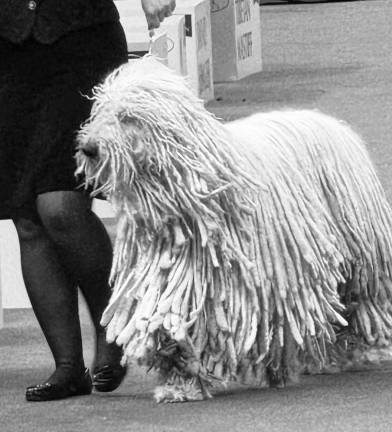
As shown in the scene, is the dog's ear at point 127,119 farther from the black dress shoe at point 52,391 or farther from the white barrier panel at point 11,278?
the white barrier panel at point 11,278

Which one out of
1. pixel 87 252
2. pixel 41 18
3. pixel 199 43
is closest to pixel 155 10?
pixel 41 18

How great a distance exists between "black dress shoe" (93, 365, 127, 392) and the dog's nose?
26.9 inches

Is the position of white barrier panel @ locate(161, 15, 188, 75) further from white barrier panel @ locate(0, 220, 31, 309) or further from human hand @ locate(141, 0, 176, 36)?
human hand @ locate(141, 0, 176, 36)

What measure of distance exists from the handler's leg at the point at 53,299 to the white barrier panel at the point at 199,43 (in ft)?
16.9

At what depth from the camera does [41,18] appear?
15.5 feet

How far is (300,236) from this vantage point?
185 inches

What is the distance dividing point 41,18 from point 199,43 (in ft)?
19.5

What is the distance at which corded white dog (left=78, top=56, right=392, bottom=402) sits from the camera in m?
4.48

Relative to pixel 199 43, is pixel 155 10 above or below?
below

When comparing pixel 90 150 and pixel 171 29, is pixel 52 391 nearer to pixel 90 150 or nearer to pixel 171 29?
pixel 90 150

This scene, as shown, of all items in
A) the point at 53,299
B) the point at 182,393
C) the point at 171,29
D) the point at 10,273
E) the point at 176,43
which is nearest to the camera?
the point at 182,393

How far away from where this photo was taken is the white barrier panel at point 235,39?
12055 millimetres

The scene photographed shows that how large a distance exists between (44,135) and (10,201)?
24 centimetres

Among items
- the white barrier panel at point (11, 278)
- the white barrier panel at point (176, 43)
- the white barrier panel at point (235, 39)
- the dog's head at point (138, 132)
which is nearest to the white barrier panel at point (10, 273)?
the white barrier panel at point (11, 278)
